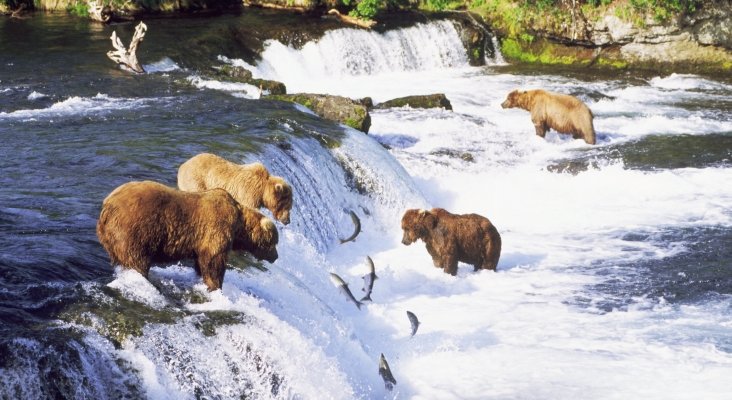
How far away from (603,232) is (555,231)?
0.62m

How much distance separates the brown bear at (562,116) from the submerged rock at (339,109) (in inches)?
132

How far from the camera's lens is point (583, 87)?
2203 centimetres

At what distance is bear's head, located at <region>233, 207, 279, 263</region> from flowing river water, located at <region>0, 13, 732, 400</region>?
35cm

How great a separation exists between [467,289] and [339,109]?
620cm

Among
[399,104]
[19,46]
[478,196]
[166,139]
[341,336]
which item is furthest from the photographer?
[19,46]

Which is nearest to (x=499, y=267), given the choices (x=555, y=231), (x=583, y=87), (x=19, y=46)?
(x=555, y=231)

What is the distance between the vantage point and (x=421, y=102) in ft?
58.7

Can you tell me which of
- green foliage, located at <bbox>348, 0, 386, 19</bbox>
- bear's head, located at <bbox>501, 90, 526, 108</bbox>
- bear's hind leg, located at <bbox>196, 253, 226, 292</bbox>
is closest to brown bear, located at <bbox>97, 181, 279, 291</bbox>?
bear's hind leg, located at <bbox>196, 253, 226, 292</bbox>

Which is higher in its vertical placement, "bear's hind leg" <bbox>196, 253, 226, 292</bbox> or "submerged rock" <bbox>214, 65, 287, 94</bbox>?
"bear's hind leg" <bbox>196, 253, 226, 292</bbox>

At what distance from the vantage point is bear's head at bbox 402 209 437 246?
9.63m

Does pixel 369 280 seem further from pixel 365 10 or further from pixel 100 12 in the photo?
pixel 100 12

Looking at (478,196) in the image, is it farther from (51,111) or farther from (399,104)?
(51,111)

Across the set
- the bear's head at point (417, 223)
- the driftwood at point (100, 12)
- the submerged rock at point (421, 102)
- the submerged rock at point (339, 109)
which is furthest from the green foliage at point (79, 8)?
the bear's head at point (417, 223)

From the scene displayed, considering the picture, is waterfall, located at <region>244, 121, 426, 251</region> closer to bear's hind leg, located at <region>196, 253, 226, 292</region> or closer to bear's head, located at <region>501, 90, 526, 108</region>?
bear's hind leg, located at <region>196, 253, 226, 292</region>
